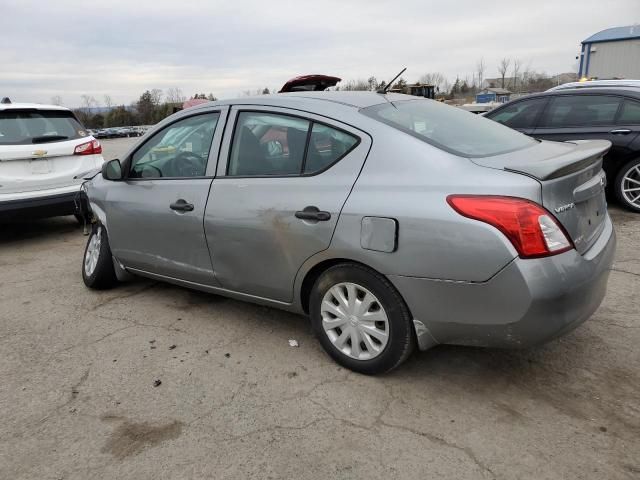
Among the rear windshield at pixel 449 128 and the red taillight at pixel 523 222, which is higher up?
the rear windshield at pixel 449 128

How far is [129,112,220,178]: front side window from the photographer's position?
3.50m

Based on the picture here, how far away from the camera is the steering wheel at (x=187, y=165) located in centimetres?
351

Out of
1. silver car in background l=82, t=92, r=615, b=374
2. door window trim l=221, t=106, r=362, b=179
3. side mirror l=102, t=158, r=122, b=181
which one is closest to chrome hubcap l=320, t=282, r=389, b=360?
silver car in background l=82, t=92, r=615, b=374

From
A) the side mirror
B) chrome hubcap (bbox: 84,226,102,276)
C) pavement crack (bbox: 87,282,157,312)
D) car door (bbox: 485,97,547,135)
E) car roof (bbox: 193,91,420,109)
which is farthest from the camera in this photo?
car door (bbox: 485,97,547,135)

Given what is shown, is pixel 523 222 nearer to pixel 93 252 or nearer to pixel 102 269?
pixel 102 269

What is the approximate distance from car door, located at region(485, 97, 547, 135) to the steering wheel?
479 cm

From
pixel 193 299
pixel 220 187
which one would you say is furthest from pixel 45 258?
pixel 220 187

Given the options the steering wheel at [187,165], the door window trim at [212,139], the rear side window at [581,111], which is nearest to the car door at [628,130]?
the rear side window at [581,111]

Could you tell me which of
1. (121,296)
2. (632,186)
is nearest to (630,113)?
(632,186)

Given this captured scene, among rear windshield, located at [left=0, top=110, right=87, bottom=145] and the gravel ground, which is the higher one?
rear windshield, located at [left=0, top=110, right=87, bottom=145]

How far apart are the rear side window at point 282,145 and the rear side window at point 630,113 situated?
16.5ft

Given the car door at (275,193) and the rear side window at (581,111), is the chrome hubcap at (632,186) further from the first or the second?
the car door at (275,193)

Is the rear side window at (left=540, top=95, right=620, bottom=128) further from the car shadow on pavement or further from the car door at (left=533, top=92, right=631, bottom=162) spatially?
the car shadow on pavement

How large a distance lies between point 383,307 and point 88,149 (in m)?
5.33
